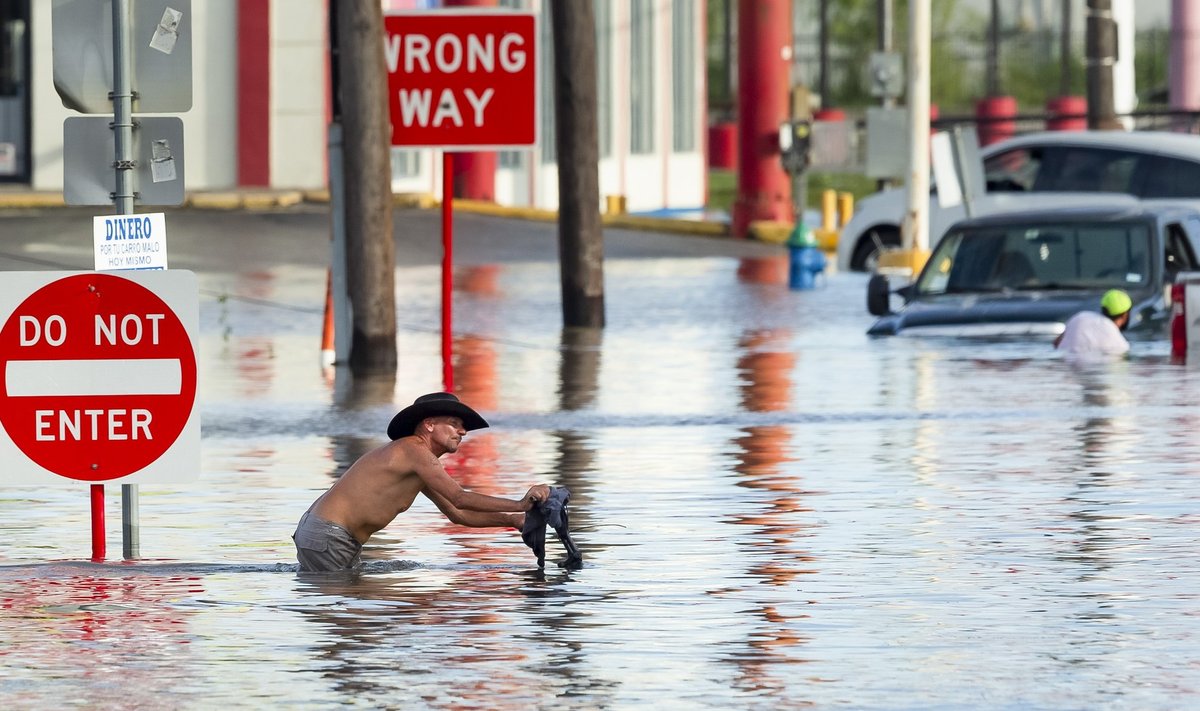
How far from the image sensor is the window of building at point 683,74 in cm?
5916

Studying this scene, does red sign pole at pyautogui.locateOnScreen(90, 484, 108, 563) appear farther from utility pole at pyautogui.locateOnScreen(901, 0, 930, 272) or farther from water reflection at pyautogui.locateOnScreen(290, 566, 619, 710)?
utility pole at pyautogui.locateOnScreen(901, 0, 930, 272)

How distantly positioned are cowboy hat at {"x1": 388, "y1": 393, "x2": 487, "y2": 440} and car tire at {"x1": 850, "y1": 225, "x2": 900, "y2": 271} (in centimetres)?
2364

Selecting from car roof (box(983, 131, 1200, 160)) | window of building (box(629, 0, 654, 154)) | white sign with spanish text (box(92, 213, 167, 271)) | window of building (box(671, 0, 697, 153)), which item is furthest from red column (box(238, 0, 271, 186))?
white sign with spanish text (box(92, 213, 167, 271))

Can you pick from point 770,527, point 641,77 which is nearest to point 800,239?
point 770,527

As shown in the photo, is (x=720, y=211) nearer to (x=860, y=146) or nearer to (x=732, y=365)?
(x=860, y=146)

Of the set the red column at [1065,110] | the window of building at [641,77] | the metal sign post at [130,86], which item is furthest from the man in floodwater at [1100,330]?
the red column at [1065,110]

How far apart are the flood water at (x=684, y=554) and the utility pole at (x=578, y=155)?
411cm

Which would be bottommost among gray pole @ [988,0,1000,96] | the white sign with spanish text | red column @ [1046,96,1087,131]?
the white sign with spanish text

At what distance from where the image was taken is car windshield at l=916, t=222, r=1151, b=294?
78.2 feet

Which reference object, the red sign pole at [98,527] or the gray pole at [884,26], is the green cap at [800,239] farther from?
the red sign pole at [98,527]

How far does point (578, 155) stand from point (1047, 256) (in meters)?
4.87

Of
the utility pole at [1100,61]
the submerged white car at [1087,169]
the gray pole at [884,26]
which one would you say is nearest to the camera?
the submerged white car at [1087,169]

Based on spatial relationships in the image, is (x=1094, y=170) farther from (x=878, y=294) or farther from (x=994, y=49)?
(x=994, y=49)

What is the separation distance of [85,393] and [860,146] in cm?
4772
